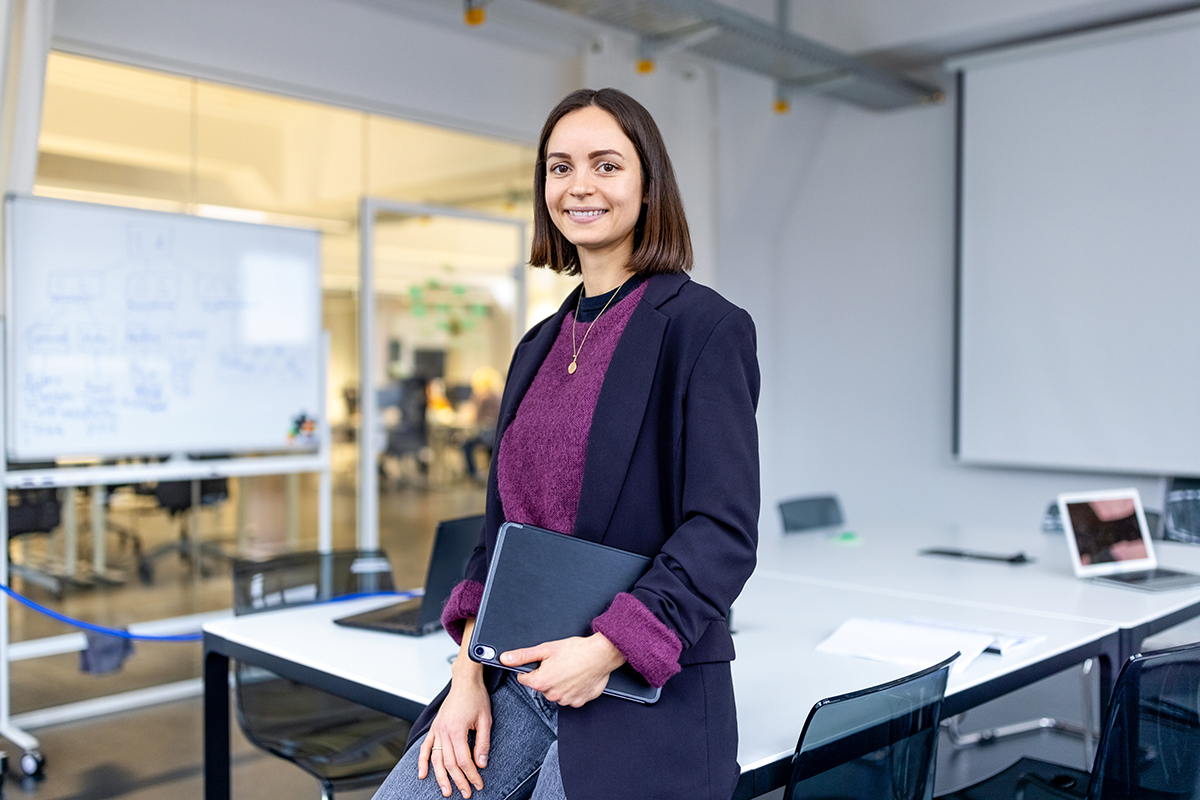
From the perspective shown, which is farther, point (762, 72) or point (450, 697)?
point (762, 72)

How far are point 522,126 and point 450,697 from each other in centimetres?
487

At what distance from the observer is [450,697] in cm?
147

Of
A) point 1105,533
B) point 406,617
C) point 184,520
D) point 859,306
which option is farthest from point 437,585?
point 859,306

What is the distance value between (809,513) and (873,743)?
264cm

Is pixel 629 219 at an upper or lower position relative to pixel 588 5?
lower

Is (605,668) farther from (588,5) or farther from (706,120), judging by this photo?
(706,120)

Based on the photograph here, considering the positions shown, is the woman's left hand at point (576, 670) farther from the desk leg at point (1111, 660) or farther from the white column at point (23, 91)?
the white column at point (23, 91)

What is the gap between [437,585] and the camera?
227 centimetres

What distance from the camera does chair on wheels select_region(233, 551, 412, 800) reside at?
2348 millimetres

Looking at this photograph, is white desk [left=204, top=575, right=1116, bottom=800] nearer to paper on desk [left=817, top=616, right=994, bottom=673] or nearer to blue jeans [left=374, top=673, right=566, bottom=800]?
paper on desk [left=817, top=616, right=994, bottom=673]

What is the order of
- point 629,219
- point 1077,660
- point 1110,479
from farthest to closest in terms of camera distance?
point 1110,479, point 1077,660, point 629,219

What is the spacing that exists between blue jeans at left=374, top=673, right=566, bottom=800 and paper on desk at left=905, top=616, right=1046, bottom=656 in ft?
3.70

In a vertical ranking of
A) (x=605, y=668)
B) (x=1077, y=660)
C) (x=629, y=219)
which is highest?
(x=629, y=219)

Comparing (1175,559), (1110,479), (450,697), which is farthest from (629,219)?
(1110,479)
